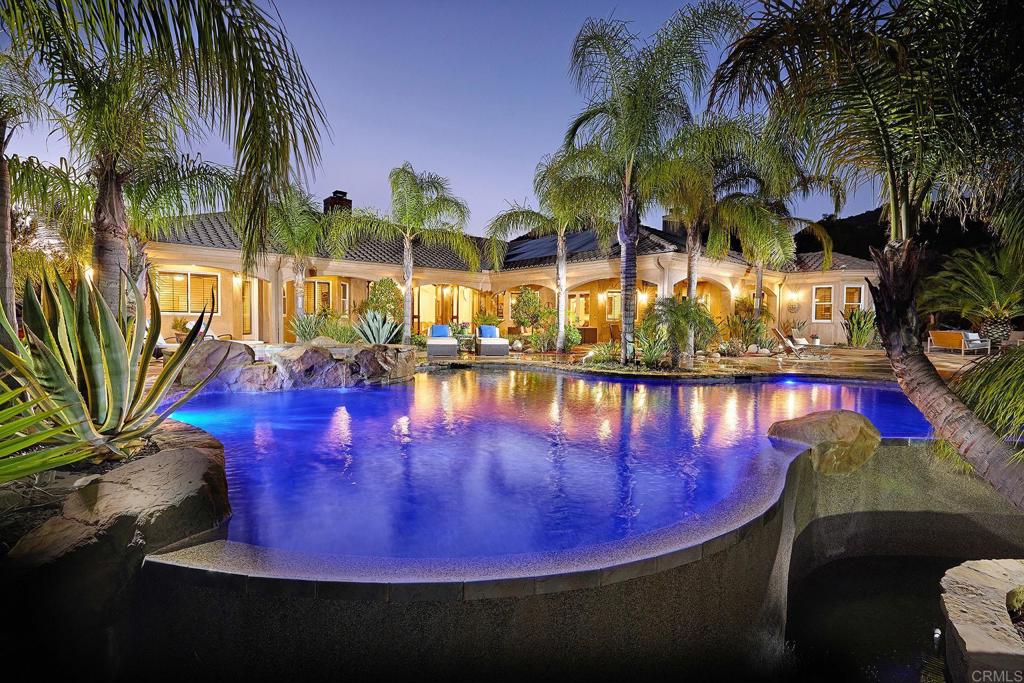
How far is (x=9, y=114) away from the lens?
5.68m

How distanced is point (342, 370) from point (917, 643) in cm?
1075

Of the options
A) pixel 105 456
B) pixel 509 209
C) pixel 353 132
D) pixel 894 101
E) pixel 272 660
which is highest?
pixel 353 132

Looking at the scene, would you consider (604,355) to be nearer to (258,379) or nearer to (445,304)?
(258,379)

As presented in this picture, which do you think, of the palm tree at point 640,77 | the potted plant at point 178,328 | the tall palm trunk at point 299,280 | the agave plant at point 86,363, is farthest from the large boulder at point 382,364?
the potted plant at point 178,328

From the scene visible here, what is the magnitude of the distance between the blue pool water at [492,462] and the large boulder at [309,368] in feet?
2.52

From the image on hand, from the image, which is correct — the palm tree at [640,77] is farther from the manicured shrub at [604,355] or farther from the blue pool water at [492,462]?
the blue pool water at [492,462]

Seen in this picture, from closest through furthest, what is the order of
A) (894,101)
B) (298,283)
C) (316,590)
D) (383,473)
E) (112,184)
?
(316,590), (894,101), (383,473), (112,184), (298,283)

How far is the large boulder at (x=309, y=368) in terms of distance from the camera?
11789mm

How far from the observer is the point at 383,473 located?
5.65 meters

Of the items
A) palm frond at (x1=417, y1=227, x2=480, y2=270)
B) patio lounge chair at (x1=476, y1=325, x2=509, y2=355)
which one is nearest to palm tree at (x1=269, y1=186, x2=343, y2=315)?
palm frond at (x1=417, y1=227, x2=480, y2=270)

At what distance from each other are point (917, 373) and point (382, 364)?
1071 cm

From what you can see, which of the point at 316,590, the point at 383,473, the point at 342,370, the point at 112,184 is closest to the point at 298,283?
the point at 342,370

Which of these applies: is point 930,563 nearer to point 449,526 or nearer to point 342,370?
point 449,526

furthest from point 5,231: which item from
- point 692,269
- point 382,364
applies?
point 692,269
